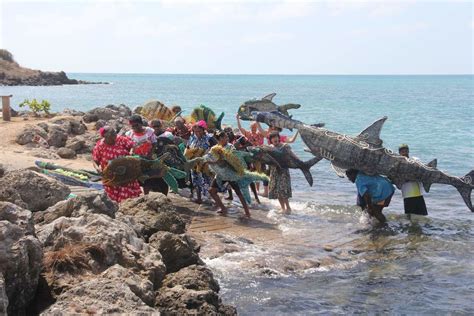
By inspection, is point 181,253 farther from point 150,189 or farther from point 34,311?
point 150,189

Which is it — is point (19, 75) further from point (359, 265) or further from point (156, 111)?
point (359, 265)

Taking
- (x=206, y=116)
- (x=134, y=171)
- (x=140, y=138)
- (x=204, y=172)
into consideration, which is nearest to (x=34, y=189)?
(x=134, y=171)

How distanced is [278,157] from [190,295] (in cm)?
604

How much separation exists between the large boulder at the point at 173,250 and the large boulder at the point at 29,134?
11412mm

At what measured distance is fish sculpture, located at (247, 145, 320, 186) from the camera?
36.1 feet

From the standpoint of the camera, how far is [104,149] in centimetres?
900

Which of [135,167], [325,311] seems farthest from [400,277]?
[135,167]

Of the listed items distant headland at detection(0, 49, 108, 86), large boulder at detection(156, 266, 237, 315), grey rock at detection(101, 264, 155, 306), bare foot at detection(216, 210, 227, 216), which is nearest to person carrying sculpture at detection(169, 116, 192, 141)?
bare foot at detection(216, 210, 227, 216)

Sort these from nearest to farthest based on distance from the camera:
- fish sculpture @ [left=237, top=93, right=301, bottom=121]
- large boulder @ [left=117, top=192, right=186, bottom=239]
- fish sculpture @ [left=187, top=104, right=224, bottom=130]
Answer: large boulder @ [left=117, top=192, right=186, bottom=239] → fish sculpture @ [left=237, top=93, right=301, bottom=121] → fish sculpture @ [left=187, top=104, right=224, bottom=130]

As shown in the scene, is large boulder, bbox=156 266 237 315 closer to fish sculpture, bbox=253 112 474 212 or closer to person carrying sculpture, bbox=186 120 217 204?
fish sculpture, bbox=253 112 474 212

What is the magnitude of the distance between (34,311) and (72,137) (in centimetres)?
1389

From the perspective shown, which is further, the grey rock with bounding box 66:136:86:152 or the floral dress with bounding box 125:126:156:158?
the grey rock with bounding box 66:136:86:152

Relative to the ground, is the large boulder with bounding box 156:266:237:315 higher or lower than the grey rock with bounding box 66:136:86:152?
lower

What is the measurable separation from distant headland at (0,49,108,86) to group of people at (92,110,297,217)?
77.9 m
